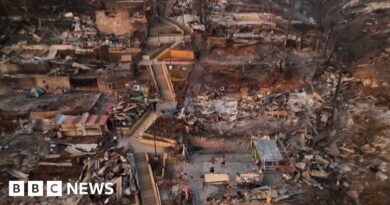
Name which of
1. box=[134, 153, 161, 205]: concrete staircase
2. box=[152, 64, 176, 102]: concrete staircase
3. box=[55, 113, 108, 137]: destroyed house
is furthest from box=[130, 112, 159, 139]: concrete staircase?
box=[152, 64, 176, 102]: concrete staircase

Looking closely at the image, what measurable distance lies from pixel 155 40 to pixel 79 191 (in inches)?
817

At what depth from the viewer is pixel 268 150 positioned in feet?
78.5

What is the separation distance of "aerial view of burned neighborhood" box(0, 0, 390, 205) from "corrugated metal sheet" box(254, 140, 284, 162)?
Result: 0.08 metres

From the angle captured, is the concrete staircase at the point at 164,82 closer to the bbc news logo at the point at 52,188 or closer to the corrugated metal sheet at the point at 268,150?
the corrugated metal sheet at the point at 268,150

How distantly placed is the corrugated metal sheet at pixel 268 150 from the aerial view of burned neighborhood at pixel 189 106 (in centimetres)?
8

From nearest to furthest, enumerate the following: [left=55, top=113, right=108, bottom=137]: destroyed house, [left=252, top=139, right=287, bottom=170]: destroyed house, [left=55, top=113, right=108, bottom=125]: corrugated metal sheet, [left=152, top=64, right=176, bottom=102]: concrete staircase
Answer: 1. [left=252, top=139, right=287, bottom=170]: destroyed house
2. [left=55, top=113, right=108, bottom=137]: destroyed house
3. [left=55, top=113, right=108, bottom=125]: corrugated metal sheet
4. [left=152, top=64, right=176, bottom=102]: concrete staircase

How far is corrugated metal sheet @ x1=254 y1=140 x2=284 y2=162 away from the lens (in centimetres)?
2335

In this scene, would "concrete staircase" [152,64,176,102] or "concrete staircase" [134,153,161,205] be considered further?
"concrete staircase" [152,64,176,102]

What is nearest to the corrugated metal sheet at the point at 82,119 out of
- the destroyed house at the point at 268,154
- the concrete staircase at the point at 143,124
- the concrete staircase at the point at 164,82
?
the concrete staircase at the point at 143,124

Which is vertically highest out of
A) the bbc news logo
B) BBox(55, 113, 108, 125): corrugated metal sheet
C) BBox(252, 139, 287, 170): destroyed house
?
BBox(55, 113, 108, 125): corrugated metal sheet

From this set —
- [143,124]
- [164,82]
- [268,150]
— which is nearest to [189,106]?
[164,82]

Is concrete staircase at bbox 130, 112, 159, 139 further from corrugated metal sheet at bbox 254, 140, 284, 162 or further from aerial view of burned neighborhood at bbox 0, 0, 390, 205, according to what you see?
corrugated metal sheet at bbox 254, 140, 284, 162

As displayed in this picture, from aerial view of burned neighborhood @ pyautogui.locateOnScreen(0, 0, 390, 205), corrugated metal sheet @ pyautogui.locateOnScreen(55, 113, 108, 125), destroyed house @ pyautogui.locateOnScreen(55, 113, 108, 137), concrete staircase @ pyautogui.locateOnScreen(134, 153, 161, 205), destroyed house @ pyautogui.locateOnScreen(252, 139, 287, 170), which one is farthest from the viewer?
corrugated metal sheet @ pyautogui.locateOnScreen(55, 113, 108, 125)

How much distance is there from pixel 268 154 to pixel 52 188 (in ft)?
45.0
